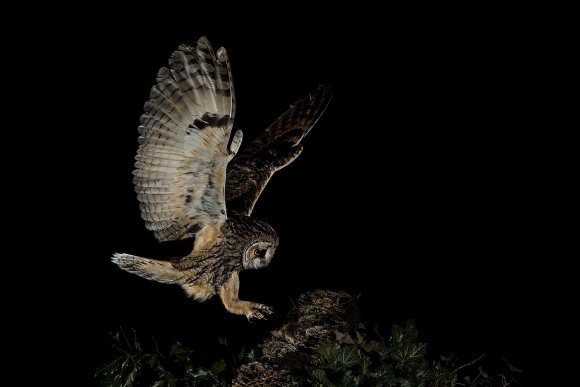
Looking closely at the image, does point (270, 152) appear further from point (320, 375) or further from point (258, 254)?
point (320, 375)

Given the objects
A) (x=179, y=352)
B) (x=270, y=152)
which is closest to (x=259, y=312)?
(x=179, y=352)

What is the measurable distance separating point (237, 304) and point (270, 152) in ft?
2.87

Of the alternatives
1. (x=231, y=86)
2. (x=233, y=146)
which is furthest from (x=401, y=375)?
(x=231, y=86)

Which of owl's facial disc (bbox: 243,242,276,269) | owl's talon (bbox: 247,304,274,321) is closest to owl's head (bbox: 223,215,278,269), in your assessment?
owl's facial disc (bbox: 243,242,276,269)

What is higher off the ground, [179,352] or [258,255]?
[258,255]

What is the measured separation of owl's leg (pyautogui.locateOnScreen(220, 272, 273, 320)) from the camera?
3570mm

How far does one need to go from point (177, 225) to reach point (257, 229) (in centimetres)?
36

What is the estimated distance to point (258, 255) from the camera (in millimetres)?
3521

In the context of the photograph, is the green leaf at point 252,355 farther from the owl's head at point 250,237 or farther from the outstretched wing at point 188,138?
the outstretched wing at point 188,138

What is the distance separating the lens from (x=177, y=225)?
3.45 metres

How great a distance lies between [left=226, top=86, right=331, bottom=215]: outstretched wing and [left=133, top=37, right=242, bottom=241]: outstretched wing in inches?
19.0

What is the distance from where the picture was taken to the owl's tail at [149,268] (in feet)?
11.0

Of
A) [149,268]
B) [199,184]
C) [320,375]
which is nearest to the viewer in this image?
[320,375]

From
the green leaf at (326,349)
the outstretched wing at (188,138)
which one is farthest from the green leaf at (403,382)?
the outstretched wing at (188,138)
